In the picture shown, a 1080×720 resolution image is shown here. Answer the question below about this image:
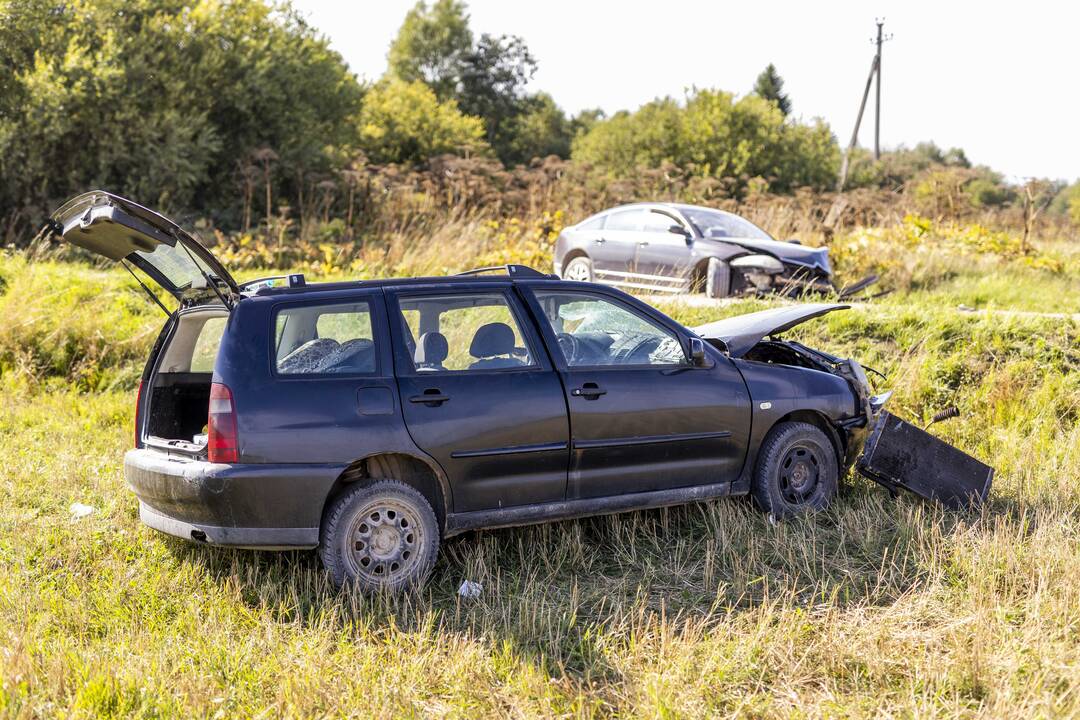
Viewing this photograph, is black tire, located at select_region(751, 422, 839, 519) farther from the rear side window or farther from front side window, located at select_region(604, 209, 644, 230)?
front side window, located at select_region(604, 209, 644, 230)

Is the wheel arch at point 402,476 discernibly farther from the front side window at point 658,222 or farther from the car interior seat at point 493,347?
the front side window at point 658,222

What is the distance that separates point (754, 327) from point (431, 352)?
7.82 ft

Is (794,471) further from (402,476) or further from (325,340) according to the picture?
(325,340)

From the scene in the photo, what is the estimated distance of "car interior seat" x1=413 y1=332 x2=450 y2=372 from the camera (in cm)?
548

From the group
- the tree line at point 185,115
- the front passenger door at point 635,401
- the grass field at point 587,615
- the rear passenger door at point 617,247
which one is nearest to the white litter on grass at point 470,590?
the grass field at point 587,615

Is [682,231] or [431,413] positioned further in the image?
[682,231]

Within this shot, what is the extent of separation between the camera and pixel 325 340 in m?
5.35

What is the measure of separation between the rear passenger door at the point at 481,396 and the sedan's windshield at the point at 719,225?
777cm

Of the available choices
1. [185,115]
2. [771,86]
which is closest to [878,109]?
[771,86]

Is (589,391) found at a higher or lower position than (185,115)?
lower

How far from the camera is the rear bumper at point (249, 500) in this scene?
495 cm

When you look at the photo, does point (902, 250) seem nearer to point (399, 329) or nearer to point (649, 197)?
point (649, 197)

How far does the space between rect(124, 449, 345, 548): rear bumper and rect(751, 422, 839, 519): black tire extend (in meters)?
2.71

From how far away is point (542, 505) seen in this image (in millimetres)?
5715
